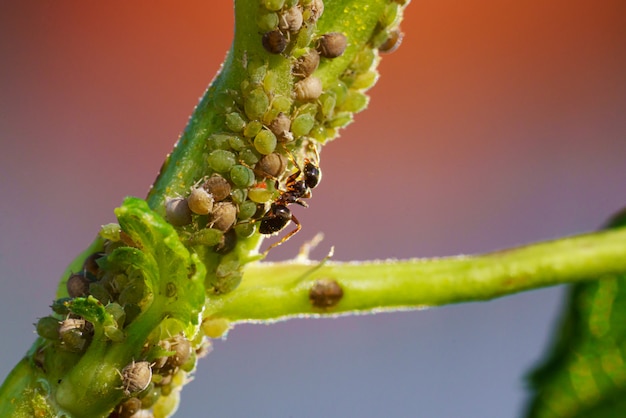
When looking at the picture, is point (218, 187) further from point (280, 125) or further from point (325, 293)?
point (325, 293)

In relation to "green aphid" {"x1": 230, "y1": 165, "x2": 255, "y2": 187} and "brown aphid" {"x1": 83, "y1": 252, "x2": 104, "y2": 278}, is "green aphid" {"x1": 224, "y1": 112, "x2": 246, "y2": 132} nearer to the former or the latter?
"green aphid" {"x1": 230, "y1": 165, "x2": 255, "y2": 187}

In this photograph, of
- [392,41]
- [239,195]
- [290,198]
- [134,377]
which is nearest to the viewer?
[134,377]

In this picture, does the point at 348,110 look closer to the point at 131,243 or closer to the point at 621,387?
the point at 131,243

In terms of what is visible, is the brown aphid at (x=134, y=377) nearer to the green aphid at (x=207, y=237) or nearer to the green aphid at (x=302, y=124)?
the green aphid at (x=207, y=237)

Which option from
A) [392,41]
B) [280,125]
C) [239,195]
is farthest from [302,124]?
[392,41]

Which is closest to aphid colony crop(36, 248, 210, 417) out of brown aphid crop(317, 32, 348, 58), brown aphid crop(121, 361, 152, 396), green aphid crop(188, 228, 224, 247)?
brown aphid crop(121, 361, 152, 396)

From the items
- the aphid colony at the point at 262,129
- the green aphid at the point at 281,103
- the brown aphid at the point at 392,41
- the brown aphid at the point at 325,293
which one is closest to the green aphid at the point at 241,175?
the aphid colony at the point at 262,129

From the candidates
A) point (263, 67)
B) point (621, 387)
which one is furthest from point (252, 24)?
point (621, 387)
